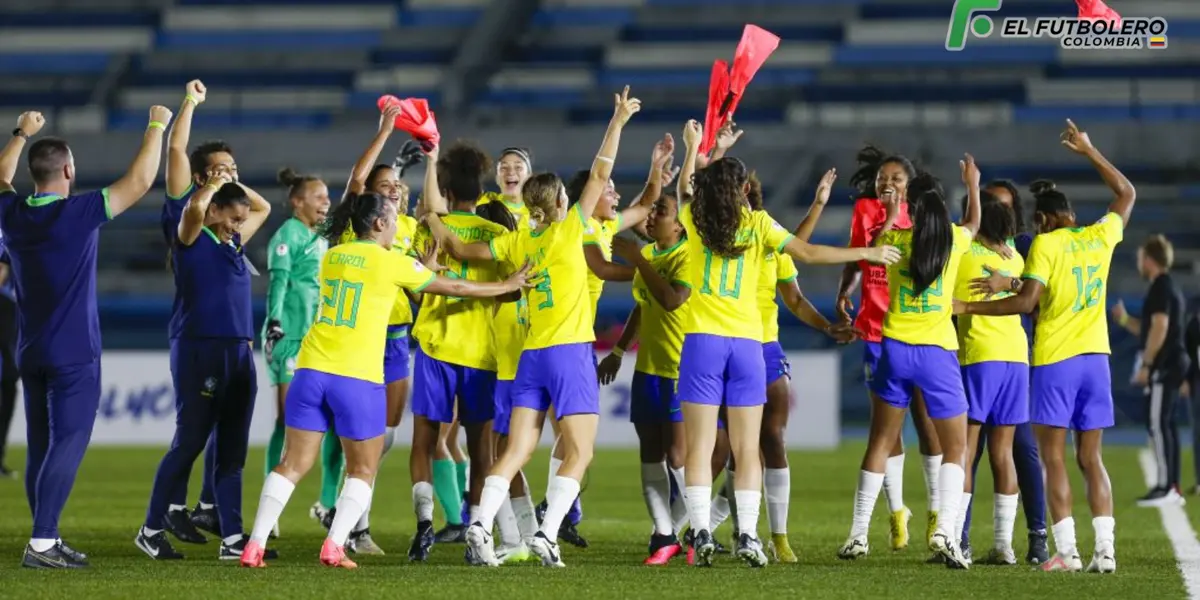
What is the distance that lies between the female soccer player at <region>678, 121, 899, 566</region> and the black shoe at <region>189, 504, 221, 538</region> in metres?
2.84

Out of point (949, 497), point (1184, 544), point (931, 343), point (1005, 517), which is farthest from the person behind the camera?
point (1184, 544)

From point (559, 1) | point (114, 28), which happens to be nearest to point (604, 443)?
point (559, 1)

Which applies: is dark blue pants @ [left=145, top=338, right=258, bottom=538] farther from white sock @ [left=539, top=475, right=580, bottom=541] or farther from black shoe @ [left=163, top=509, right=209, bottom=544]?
white sock @ [left=539, top=475, right=580, bottom=541]

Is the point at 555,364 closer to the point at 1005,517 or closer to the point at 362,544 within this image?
the point at 362,544

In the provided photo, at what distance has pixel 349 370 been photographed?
747 cm

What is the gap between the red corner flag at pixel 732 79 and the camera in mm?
8500

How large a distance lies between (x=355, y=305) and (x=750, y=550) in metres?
2.08

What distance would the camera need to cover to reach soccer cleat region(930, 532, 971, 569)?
7.71 meters

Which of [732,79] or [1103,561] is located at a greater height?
[732,79]

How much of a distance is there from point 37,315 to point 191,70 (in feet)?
83.1

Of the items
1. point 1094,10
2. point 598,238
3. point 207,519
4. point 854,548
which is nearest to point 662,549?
point 854,548

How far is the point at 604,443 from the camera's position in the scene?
1973 centimetres

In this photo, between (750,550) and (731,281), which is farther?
(731,281)

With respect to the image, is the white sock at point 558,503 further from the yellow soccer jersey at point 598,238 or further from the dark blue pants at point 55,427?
the dark blue pants at point 55,427
